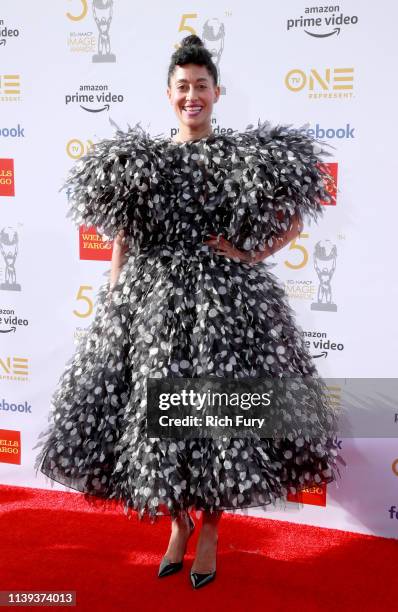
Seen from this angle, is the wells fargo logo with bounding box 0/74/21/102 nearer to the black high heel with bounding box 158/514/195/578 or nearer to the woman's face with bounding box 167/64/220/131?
the woman's face with bounding box 167/64/220/131

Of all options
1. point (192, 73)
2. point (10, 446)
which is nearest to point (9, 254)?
point (10, 446)

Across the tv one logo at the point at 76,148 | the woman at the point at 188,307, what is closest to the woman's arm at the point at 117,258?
the woman at the point at 188,307

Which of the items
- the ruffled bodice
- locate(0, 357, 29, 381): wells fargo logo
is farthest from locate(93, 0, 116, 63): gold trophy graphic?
locate(0, 357, 29, 381): wells fargo logo

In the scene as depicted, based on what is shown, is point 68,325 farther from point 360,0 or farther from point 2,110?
point 360,0

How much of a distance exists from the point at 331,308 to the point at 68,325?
1.16 metres

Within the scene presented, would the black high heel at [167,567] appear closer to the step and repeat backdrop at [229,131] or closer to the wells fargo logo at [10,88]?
the step and repeat backdrop at [229,131]

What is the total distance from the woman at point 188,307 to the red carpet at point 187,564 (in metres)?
0.32

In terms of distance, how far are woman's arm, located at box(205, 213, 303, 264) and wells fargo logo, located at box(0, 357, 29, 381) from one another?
4.72ft

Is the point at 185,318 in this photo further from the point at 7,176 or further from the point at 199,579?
the point at 7,176

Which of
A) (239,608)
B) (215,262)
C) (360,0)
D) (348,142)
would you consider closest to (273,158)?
(215,262)

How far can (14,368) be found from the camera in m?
3.31

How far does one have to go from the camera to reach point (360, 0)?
2.56 m

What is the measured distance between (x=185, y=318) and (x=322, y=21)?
1276 millimetres

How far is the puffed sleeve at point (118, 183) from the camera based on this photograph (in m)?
2.13
